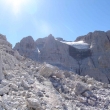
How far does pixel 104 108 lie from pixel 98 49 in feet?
175

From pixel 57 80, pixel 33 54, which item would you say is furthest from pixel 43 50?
pixel 57 80

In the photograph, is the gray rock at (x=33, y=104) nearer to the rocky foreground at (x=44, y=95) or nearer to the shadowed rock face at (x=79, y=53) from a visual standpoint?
the rocky foreground at (x=44, y=95)

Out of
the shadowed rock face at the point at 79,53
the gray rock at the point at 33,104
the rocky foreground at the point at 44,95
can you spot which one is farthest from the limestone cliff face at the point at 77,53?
the gray rock at the point at 33,104

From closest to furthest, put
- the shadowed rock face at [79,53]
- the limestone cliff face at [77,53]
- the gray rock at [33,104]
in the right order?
the gray rock at [33,104] → the limestone cliff face at [77,53] → the shadowed rock face at [79,53]

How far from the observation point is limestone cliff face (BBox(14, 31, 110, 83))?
55.9m

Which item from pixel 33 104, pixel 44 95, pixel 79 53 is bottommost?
pixel 33 104

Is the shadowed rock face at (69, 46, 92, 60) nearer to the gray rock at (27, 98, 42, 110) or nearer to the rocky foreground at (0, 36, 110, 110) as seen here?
the rocky foreground at (0, 36, 110, 110)

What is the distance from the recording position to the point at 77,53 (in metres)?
64.1

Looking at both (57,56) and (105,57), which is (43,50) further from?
(105,57)

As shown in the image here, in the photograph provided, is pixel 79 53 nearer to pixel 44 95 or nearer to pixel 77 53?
pixel 77 53

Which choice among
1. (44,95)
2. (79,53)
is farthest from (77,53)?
(44,95)

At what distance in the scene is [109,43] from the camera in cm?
6012

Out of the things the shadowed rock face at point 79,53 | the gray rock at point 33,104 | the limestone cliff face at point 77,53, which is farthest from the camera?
the shadowed rock face at point 79,53

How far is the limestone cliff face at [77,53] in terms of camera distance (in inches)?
2201
